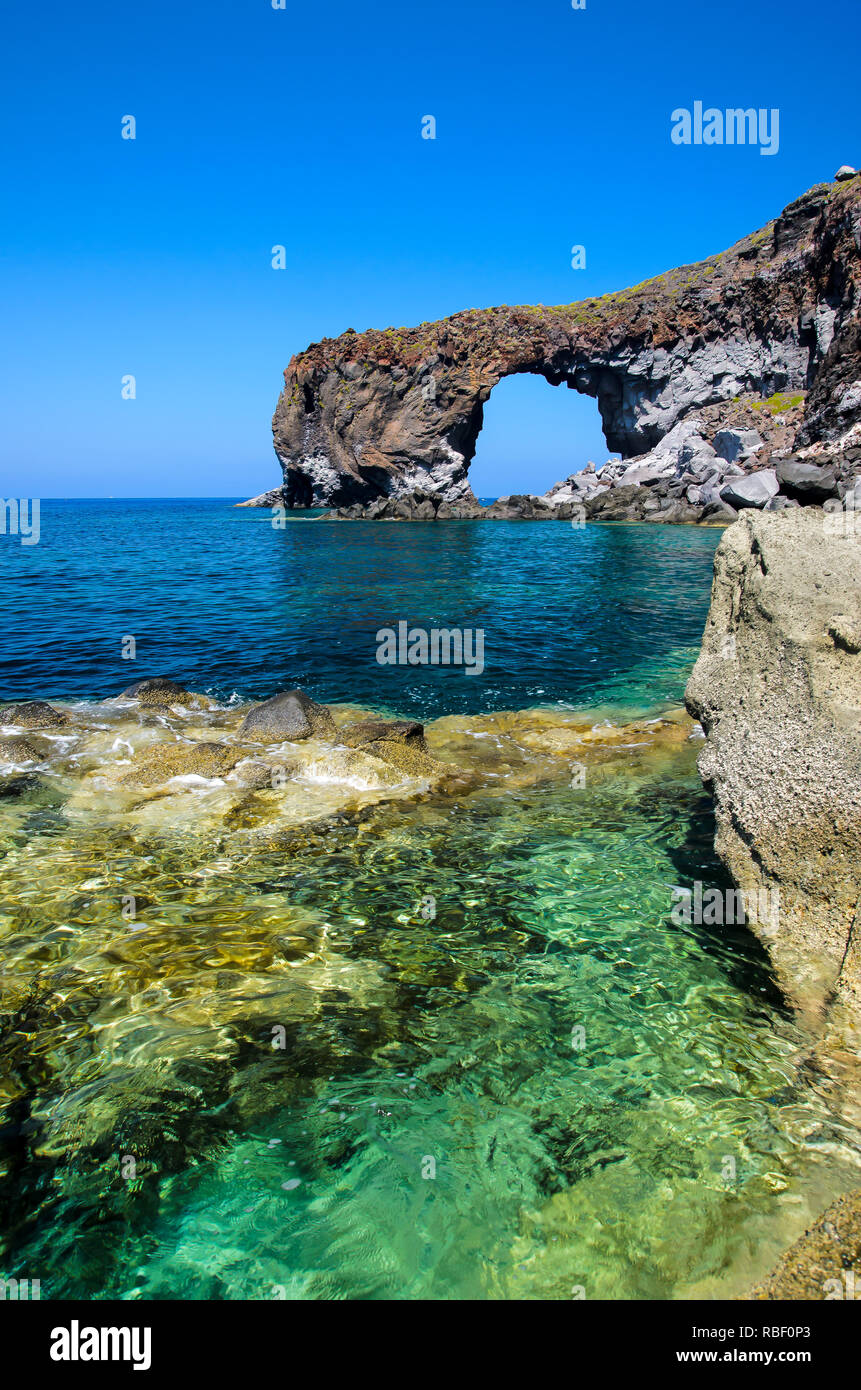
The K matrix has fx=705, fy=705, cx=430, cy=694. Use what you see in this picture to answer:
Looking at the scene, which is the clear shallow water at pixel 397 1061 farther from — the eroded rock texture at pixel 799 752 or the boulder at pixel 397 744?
the boulder at pixel 397 744

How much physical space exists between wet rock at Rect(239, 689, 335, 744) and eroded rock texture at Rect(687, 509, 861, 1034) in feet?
24.5

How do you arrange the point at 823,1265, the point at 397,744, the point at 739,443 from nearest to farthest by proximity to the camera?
1. the point at 823,1265
2. the point at 397,744
3. the point at 739,443

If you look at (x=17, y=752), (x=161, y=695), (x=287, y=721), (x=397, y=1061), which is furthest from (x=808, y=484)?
(x=397, y=1061)

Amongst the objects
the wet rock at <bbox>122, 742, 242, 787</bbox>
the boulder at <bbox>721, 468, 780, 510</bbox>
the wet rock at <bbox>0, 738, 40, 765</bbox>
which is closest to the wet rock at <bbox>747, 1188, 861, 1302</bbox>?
the wet rock at <bbox>122, 742, 242, 787</bbox>

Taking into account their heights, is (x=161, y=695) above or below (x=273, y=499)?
below

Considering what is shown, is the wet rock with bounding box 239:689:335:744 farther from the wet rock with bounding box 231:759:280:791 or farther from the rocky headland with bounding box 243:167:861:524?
the rocky headland with bounding box 243:167:861:524

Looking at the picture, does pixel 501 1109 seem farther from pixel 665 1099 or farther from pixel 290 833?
pixel 290 833

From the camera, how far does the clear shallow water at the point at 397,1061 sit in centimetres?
373

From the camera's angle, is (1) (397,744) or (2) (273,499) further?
(2) (273,499)

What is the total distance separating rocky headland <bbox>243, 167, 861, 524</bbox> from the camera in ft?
251

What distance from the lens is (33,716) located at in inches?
519

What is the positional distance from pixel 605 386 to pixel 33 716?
311 feet

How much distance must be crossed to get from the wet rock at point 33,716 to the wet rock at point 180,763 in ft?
10.1

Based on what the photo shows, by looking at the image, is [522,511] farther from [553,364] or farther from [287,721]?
[287,721]
